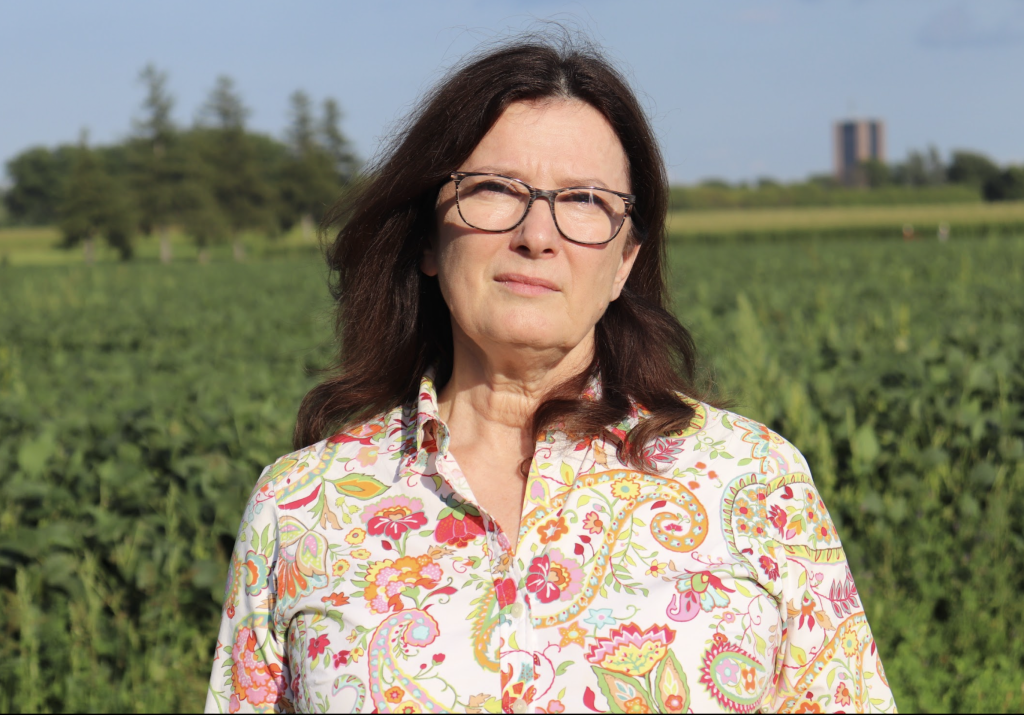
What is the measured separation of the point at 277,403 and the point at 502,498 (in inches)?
147

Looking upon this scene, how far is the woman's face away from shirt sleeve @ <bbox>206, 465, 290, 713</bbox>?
0.52m

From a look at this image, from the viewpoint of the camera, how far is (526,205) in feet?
5.53

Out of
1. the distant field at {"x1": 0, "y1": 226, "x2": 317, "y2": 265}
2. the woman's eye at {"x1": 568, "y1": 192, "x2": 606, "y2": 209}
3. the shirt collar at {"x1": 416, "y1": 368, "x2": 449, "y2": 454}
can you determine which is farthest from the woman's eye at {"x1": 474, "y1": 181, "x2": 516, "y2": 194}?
the distant field at {"x1": 0, "y1": 226, "x2": 317, "y2": 265}

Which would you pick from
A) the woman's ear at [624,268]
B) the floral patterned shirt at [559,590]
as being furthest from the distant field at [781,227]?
the floral patterned shirt at [559,590]

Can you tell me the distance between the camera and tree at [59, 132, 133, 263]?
224 ft

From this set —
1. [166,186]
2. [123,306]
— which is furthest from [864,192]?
[123,306]

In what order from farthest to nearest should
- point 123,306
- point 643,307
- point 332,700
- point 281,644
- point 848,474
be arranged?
point 123,306 < point 848,474 < point 643,307 < point 281,644 < point 332,700

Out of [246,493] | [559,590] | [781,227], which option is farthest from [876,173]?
[559,590]

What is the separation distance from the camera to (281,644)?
5.42ft

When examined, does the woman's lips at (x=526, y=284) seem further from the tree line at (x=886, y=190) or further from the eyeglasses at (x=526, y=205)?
the tree line at (x=886, y=190)

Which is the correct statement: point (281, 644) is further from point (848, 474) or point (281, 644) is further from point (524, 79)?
point (848, 474)

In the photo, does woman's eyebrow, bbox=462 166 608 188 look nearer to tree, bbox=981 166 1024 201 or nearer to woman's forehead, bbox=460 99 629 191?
woman's forehead, bbox=460 99 629 191

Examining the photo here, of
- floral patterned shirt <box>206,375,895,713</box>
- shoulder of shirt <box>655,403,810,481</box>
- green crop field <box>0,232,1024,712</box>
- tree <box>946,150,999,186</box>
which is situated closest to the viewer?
floral patterned shirt <box>206,375,895,713</box>

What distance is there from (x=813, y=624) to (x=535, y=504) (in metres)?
0.50
